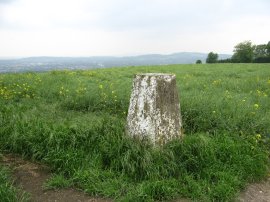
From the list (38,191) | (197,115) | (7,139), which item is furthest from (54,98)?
(38,191)

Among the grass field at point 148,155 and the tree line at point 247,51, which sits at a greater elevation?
the tree line at point 247,51

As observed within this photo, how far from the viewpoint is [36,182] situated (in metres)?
4.69

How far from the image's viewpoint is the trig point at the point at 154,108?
5199 millimetres

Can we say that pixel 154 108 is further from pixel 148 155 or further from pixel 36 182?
pixel 36 182

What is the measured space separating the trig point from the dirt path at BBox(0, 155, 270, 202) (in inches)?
51.7

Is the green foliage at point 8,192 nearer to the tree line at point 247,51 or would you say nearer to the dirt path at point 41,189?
the dirt path at point 41,189

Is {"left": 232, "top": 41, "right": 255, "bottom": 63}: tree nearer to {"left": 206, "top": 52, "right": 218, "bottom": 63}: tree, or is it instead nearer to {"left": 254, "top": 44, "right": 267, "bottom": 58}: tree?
{"left": 254, "top": 44, "right": 267, "bottom": 58}: tree

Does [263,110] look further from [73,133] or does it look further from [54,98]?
[54,98]

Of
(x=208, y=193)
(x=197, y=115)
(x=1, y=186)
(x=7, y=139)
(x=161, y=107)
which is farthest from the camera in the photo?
(x=197, y=115)

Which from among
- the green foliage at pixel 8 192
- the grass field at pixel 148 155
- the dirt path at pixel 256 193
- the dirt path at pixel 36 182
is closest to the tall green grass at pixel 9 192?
the green foliage at pixel 8 192

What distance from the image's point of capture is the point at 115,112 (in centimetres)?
784

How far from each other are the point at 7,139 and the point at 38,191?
1.64 meters

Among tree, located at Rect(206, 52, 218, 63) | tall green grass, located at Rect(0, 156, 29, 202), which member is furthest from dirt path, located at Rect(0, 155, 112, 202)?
tree, located at Rect(206, 52, 218, 63)

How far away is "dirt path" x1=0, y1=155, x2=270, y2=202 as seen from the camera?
4.33 meters
